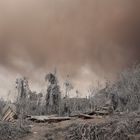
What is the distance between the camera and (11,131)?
561 inches

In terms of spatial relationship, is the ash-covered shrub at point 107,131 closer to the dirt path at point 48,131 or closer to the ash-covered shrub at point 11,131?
the dirt path at point 48,131

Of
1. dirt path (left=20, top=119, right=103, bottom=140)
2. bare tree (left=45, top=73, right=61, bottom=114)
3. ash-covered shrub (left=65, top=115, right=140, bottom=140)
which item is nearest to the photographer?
ash-covered shrub (left=65, top=115, right=140, bottom=140)

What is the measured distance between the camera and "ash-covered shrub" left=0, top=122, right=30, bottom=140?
Result: 13.9 m

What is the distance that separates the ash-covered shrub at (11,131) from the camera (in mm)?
13910

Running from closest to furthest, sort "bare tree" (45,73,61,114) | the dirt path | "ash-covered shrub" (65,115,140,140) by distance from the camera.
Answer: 1. "ash-covered shrub" (65,115,140,140)
2. the dirt path
3. "bare tree" (45,73,61,114)

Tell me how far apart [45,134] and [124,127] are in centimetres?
360

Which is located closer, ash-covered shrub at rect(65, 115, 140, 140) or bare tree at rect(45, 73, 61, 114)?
ash-covered shrub at rect(65, 115, 140, 140)

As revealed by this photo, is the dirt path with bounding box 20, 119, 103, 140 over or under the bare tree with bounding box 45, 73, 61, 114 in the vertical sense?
under

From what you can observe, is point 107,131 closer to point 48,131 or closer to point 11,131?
point 48,131

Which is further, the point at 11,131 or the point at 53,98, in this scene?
the point at 53,98

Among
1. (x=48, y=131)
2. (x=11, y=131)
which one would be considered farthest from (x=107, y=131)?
(x=11, y=131)

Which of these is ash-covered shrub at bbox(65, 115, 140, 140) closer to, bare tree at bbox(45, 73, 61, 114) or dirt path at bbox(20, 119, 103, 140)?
dirt path at bbox(20, 119, 103, 140)

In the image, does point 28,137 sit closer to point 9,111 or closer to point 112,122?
point 112,122

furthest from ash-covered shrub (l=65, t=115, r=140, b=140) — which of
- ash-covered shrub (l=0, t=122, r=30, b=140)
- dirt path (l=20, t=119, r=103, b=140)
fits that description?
ash-covered shrub (l=0, t=122, r=30, b=140)
